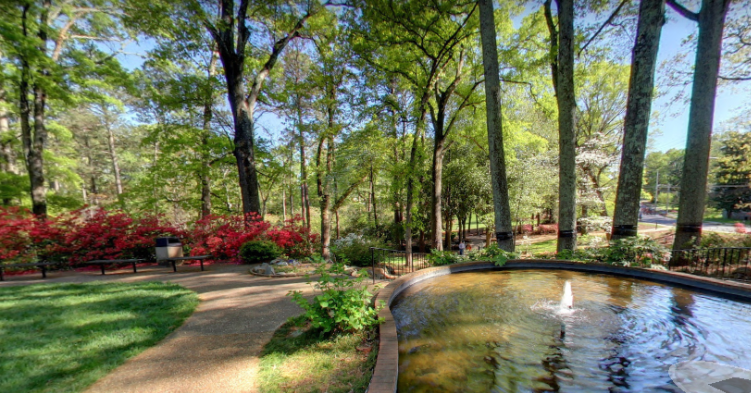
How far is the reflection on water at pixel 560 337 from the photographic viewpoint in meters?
2.37

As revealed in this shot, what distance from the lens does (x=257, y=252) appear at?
26.0 ft

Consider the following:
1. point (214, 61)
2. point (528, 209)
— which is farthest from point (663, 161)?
point (214, 61)

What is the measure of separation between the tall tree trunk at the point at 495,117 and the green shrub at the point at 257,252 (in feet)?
22.4

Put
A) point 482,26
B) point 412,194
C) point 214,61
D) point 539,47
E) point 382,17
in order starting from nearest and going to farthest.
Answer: point 482,26
point 382,17
point 539,47
point 412,194
point 214,61

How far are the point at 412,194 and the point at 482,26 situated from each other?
578 cm

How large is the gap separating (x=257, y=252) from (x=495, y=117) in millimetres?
7945

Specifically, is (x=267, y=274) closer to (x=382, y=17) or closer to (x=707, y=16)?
(x=382, y=17)

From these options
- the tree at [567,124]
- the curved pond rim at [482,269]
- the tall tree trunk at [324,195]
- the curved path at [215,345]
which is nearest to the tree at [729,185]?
the tree at [567,124]

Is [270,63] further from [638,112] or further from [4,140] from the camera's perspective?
[4,140]

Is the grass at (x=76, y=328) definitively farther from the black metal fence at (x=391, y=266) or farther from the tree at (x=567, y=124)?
the tree at (x=567, y=124)

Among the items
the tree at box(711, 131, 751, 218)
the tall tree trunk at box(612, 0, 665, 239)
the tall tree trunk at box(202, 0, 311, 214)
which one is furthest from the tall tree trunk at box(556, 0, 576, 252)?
the tree at box(711, 131, 751, 218)

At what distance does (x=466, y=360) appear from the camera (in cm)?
265

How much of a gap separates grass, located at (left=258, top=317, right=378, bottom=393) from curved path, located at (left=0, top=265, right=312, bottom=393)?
6.4 inches

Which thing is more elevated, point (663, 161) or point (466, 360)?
point (663, 161)
